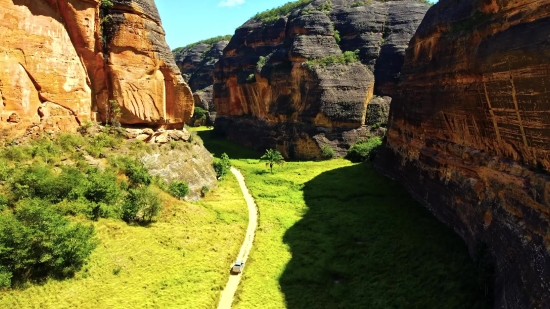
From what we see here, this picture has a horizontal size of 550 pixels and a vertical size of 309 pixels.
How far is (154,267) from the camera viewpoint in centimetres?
1702

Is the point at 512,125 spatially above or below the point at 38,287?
above

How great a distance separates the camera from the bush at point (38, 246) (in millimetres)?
13500

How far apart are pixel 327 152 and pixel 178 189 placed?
22702 millimetres

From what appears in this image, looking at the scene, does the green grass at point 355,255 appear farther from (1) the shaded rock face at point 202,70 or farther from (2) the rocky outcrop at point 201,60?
(2) the rocky outcrop at point 201,60

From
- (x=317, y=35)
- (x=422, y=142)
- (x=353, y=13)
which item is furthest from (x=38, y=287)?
(x=353, y=13)

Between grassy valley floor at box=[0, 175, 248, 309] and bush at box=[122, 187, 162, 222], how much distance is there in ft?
2.36

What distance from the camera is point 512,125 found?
14.4 metres

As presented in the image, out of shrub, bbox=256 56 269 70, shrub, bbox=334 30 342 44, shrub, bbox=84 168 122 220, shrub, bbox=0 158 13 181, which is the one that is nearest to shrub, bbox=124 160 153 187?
shrub, bbox=84 168 122 220

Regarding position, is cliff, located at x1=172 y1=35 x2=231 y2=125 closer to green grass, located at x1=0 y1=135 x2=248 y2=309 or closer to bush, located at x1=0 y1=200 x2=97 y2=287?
green grass, located at x1=0 y1=135 x2=248 y2=309

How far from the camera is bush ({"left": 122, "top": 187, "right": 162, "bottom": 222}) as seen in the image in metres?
20.1

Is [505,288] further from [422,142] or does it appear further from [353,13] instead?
[353,13]

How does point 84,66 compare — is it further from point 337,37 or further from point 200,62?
point 200,62

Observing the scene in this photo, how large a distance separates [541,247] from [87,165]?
22.0 meters

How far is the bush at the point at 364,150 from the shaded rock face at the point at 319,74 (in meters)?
1.95
